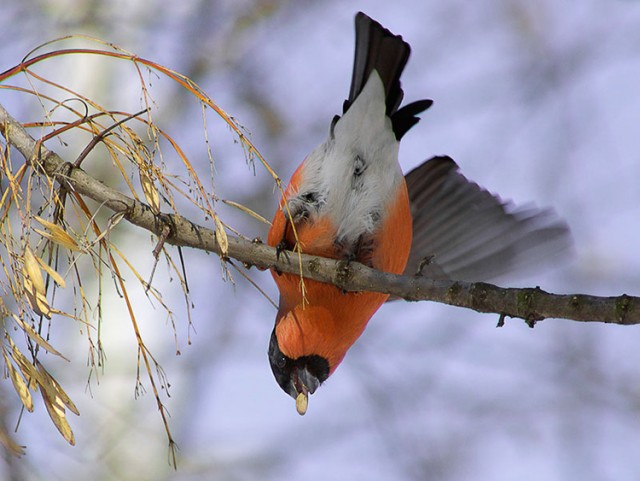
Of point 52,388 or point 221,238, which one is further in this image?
point 221,238

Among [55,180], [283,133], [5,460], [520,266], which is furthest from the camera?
[283,133]

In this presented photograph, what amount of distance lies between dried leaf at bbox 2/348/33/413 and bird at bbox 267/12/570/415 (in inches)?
36.3

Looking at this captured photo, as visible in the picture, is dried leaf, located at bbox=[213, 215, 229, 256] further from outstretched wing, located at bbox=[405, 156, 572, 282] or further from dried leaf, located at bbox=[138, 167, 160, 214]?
outstretched wing, located at bbox=[405, 156, 572, 282]

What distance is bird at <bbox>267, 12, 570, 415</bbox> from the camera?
224 centimetres

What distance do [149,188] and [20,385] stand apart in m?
0.36

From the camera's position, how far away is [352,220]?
7.39 feet

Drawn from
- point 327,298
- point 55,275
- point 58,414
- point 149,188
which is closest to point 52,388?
point 58,414

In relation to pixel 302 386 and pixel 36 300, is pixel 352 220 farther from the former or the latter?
pixel 36 300

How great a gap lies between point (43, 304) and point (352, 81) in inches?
61.5

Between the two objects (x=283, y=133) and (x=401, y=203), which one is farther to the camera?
(x=283, y=133)

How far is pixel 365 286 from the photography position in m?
1.54

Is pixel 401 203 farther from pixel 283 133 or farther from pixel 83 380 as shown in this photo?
pixel 283 133

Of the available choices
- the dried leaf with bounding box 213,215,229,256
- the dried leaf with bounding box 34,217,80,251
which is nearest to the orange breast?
the dried leaf with bounding box 213,215,229,256

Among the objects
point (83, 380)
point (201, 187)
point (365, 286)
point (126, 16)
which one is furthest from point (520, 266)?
point (126, 16)
